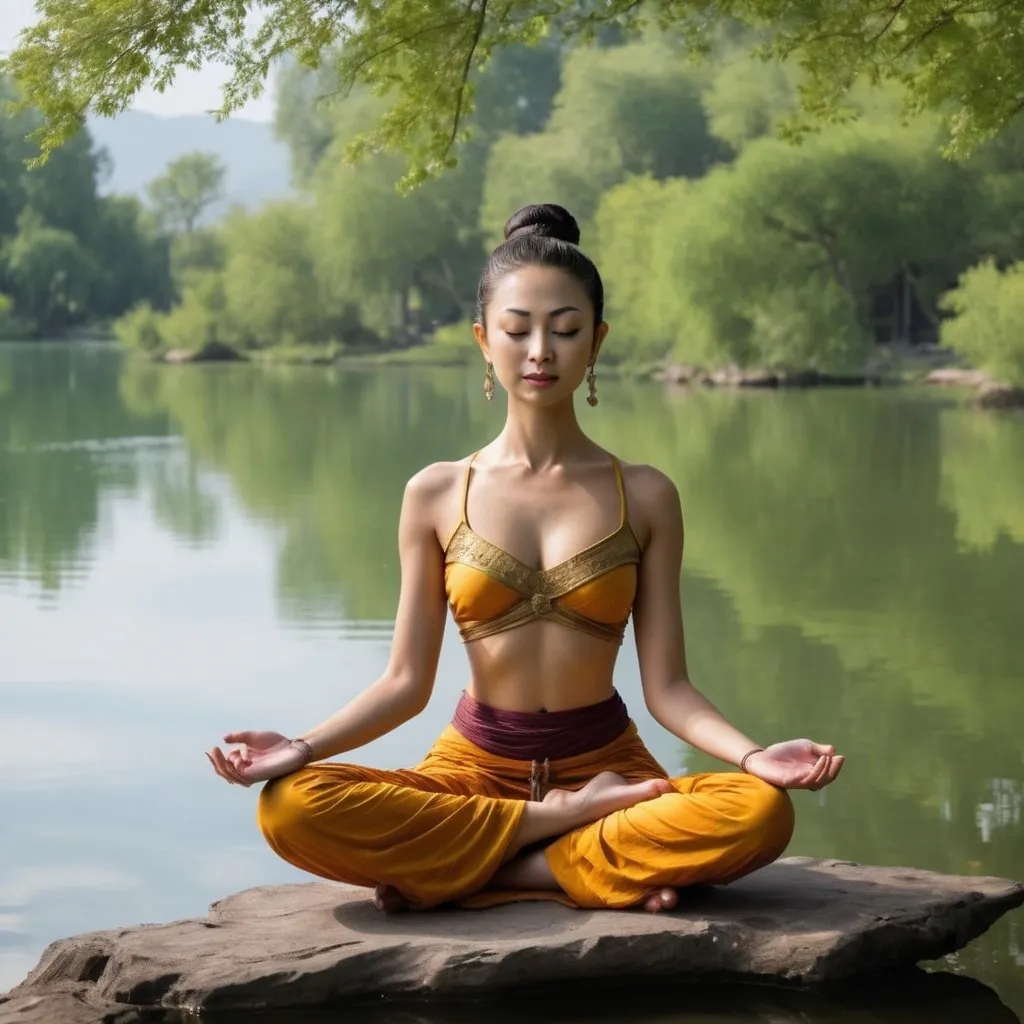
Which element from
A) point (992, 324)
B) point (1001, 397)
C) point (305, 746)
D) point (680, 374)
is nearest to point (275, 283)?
point (680, 374)

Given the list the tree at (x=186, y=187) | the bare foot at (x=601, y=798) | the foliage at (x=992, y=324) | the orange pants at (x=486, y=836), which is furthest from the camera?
the tree at (x=186, y=187)

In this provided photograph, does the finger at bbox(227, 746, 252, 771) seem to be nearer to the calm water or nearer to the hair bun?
the calm water

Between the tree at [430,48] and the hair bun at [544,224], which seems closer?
the hair bun at [544,224]

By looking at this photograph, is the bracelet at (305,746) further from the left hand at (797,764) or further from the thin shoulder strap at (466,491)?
the left hand at (797,764)

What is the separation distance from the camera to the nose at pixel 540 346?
158 inches

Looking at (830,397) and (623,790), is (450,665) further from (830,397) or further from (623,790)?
(830,397)

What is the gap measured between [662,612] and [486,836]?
64 cm

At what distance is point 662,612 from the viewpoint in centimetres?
410

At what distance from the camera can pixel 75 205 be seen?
63.7 m

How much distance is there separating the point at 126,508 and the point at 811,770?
995 cm

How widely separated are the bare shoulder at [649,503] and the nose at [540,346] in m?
0.31

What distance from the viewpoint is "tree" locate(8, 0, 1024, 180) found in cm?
606

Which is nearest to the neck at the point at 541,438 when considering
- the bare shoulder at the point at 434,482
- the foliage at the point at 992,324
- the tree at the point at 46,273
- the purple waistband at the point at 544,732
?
the bare shoulder at the point at 434,482

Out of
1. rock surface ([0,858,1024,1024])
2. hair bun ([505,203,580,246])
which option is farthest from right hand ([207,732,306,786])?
hair bun ([505,203,580,246])
